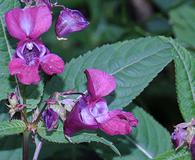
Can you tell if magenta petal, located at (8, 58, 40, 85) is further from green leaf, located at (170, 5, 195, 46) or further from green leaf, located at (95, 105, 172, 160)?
green leaf, located at (170, 5, 195, 46)

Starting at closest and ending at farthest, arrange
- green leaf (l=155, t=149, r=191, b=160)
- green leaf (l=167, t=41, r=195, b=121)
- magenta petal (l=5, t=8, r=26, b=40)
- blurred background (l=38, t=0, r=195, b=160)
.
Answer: magenta petal (l=5, t=8, r=26, b=40) → green leaf (l=155, t=149, r=191, b=160) → green leaf (l=167, t=41, r=195, b=121) → blurred background (l=38, t=0, r=195, b=160)

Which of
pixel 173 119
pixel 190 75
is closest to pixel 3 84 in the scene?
pixel 190 75

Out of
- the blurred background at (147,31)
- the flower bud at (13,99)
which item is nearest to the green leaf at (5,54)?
the flower bud at (13,99)

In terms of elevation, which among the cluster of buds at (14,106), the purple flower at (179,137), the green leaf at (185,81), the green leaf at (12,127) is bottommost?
the green leaf at (12,127)

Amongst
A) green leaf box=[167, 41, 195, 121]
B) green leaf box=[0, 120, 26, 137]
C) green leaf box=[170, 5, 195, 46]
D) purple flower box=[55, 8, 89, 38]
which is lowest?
green leaf box=[0, 120, 26, 137]

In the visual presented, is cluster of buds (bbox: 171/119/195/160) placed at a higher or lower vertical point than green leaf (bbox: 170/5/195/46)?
higher

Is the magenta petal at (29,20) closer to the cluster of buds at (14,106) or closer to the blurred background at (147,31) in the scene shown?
the cluster of buds at (14,106)

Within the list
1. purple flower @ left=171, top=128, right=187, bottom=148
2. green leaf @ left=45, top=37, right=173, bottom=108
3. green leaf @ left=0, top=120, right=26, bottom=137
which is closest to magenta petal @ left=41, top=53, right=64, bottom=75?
green leaf @ left=0, top=120, right=26, bottom=137
